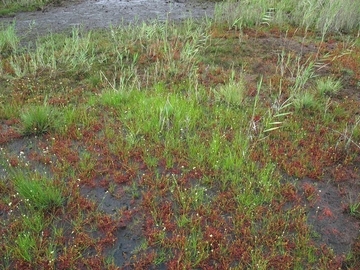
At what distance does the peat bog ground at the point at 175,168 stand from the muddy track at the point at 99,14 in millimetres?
3235

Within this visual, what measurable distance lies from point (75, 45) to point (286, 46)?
5848 millimetres

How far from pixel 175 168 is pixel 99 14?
9.96 m

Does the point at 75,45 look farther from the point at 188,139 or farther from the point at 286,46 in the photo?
the point at 286,46

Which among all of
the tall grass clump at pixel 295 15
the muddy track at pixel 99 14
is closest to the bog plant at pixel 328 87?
the tall grass clump at pixel 295 15

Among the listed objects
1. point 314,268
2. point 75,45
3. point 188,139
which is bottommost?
point 314,268

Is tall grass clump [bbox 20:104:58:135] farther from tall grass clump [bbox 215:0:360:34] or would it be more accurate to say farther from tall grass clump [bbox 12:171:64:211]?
tall grass clump [bbox 215:0:360:34]

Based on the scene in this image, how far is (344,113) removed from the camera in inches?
274

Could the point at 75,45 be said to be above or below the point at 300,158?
above

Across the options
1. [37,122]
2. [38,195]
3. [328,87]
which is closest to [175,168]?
[38,195]

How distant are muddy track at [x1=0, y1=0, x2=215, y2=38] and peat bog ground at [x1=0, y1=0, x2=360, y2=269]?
3.23m

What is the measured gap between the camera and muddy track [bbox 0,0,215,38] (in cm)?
1202

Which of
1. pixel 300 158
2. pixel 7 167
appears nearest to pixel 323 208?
pixel 300 158

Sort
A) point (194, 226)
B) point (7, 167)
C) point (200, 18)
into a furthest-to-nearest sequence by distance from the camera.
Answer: point (200, 18) < point (7, 167) < point (194, 226)

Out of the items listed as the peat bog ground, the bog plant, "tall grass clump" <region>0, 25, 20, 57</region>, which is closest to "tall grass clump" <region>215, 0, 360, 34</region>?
the peat bog ground
